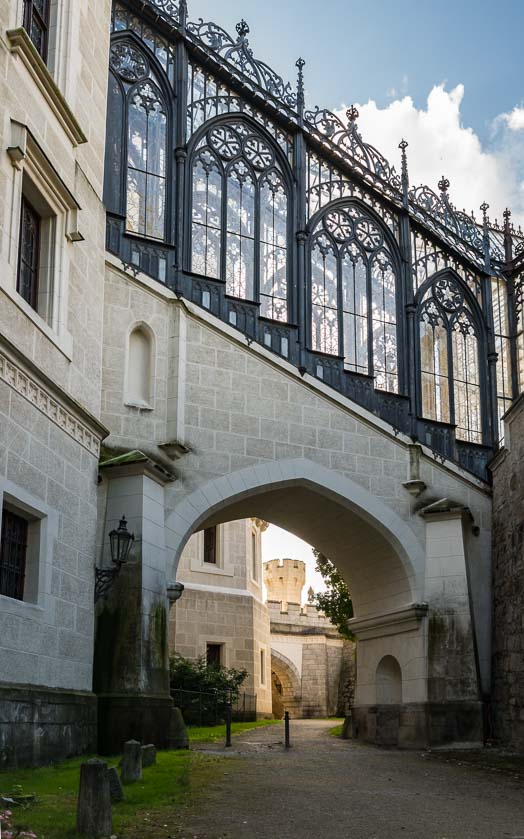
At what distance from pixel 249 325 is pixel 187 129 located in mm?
4172

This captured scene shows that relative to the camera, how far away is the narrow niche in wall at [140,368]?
57.5 feet

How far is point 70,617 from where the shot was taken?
1352 cm

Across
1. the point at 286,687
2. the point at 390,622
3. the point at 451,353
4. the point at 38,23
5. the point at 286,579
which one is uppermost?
the point at 38,23

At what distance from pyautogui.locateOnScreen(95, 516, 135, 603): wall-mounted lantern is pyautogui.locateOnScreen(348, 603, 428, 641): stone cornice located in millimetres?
7019

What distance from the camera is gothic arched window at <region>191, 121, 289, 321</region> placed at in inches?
779

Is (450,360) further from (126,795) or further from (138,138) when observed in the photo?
(126,795)

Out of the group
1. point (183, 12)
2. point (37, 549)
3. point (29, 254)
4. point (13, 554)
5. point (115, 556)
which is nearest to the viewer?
point (13, 554)

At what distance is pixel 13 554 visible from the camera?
1232 centimetres

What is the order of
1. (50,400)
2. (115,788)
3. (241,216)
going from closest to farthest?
(115,788)
(50,400)
(241,216)

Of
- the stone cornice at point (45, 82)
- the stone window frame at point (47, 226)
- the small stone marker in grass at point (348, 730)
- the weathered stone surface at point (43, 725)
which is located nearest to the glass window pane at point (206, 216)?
the stone cornice at point (45, 82)

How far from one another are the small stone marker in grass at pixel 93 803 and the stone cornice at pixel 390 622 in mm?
12937

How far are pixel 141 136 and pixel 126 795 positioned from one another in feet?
44.4

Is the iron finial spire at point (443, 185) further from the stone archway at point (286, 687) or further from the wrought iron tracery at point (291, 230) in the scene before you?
the stone archway at point (286, 687)

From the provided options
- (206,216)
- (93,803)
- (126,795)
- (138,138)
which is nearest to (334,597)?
(206,216)
